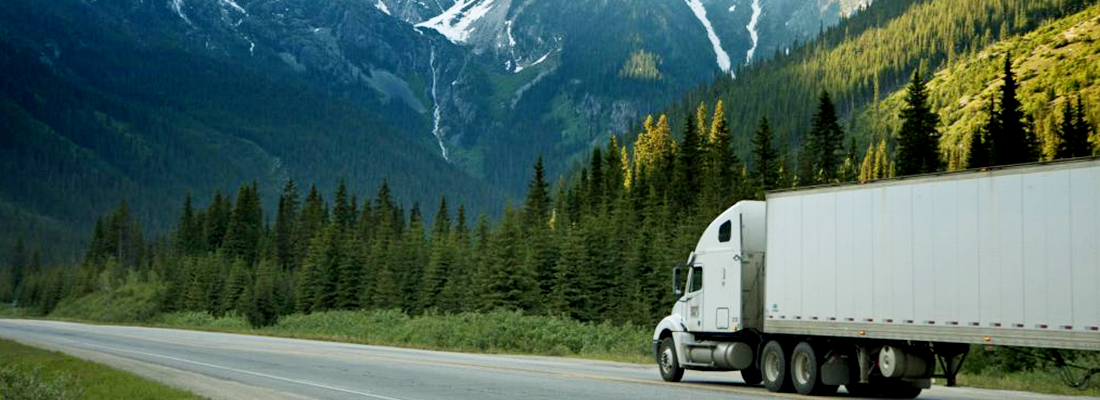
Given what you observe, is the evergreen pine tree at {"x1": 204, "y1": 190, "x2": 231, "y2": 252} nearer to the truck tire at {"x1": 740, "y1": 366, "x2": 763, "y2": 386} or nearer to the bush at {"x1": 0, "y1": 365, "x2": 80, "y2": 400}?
the bush at {"x1": 0, "y1": 365, "x2": 80, "y2": 400}

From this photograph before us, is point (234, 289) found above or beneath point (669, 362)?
above

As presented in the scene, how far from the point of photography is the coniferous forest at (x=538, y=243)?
6912 cm

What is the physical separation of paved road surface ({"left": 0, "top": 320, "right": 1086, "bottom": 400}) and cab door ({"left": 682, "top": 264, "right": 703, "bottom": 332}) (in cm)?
139

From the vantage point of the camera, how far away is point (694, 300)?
26.6 m

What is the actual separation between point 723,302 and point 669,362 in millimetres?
2258

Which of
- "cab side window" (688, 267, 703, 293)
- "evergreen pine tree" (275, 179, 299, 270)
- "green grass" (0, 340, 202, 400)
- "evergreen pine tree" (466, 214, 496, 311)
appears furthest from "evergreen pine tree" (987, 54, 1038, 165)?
"evergreen pine tree" (275, 179, 299, 270)

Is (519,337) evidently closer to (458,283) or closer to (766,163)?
(458,283)

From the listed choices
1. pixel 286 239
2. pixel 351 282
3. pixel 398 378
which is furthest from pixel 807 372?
pixel 286 239

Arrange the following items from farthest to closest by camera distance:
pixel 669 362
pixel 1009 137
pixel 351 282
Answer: pixel 351 282, pixel 1009 137, pixel 669 362

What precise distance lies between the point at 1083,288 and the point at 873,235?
4746 mm

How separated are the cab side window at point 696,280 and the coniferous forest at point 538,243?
3547 centimetres

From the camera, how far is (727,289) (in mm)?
25328

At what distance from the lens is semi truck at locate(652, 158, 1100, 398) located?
16.7 m

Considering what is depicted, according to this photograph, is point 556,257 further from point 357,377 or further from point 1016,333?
point 1016,333
